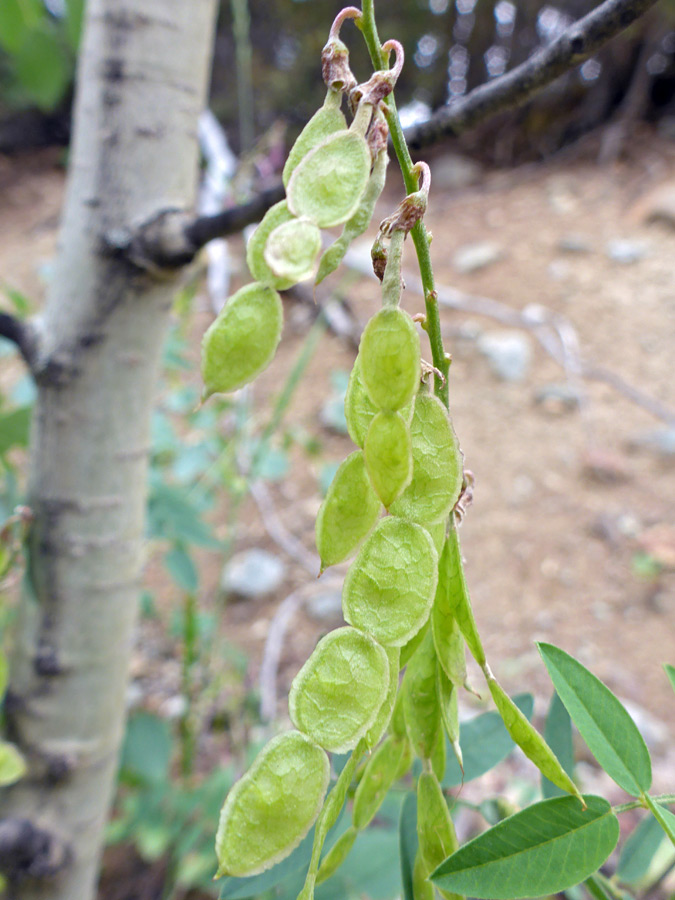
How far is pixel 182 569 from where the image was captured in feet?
3.51

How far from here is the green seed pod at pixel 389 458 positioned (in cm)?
25

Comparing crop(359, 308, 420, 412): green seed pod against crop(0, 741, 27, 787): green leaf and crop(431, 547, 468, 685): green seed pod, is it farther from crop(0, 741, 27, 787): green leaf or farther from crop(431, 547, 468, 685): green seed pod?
crop(0, 741, 27, 787): green leaf

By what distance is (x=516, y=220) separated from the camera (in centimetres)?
327

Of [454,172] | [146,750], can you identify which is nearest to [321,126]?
[146,750]

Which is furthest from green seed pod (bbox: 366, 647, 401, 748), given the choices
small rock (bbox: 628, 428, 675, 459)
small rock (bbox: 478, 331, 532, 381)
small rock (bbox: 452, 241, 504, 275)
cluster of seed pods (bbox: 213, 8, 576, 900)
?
small rock (bbox: 452, 241, 504, 275)

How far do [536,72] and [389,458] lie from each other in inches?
9.6

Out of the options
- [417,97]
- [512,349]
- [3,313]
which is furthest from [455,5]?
[3,313]

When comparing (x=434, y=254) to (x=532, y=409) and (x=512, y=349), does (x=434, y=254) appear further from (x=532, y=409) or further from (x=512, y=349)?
(x=532, y=409)

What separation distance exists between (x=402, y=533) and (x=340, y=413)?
1.42m

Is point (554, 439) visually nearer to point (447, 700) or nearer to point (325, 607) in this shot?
point (325, 607)

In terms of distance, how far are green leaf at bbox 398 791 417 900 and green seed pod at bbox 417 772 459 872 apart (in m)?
0.07

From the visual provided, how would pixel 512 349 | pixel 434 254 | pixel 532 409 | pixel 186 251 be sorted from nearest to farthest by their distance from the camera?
1. pixel 186 251
2. pixel 532 409
3. pixel 512 349
4. pixel 434 254

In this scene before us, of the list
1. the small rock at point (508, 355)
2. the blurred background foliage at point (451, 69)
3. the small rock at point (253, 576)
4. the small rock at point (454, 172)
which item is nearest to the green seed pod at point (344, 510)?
the small rock at point (253, 576)

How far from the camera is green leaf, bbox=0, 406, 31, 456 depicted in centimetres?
74
